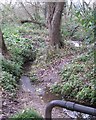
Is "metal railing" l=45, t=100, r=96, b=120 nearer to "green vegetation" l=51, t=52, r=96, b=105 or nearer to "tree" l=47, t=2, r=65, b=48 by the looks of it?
"green vegetation" l=51, t=52, r=96, b=105

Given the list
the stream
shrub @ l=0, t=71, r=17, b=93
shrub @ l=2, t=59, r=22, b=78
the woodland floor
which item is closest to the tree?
the woodland floor

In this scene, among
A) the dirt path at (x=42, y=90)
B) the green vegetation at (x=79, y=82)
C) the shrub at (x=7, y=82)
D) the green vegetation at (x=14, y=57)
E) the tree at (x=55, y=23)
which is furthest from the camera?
the tree at (x=55, y=23)

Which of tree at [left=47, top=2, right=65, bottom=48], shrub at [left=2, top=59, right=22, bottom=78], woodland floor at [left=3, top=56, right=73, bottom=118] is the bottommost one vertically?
woodland floor at [left=3, top=56, right=73, bottom=118]

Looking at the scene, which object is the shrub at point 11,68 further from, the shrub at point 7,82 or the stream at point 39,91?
the shrub at point 7,82

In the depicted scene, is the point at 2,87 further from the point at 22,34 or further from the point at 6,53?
the point at 22,34

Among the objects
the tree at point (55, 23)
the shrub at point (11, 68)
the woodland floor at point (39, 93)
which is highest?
the tree at point (55, 23)

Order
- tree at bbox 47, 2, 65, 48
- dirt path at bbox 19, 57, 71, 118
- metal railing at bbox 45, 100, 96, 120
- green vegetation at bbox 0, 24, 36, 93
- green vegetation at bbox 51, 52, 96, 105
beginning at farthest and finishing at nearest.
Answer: tree at bbox 47, 2, 65, 48
green vegetation at bbox 0, 24, 36, 93
green vegetation at bbox 51, 52, 96, 105
dirt path at bbox 19, 57, 71, 118
metal railing at bbox 45, 100, 96, 120

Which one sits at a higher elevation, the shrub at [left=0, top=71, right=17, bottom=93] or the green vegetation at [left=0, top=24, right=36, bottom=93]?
the green vegetation at [left=0, top=24, right=36, bottom=93]

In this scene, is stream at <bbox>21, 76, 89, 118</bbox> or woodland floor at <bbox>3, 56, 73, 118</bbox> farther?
stream at <bbox>21, 76, 89, 118</bbox>

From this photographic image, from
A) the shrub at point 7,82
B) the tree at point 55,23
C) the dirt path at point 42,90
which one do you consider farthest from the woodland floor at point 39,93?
the tree at point 55,23

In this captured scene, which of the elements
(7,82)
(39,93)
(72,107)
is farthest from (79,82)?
(72,107)

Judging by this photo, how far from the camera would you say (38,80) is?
319 inches

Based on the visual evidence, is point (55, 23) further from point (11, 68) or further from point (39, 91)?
point (39, 91)

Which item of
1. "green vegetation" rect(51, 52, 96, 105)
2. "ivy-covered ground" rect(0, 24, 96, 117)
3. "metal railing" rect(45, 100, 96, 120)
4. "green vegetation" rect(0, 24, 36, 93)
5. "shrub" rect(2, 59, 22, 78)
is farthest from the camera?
"shrub" rect(2, 59, 22, 78)
